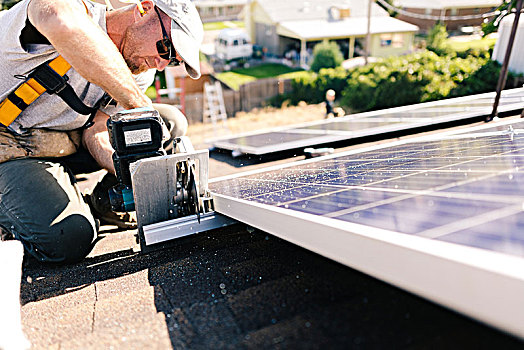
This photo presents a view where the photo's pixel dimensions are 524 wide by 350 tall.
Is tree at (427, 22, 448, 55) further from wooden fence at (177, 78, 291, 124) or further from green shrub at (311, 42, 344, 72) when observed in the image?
wooden fence at (177, 78, 291, 124)

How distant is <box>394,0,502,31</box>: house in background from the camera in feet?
105

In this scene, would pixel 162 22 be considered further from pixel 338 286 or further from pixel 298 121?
pixel 298 121

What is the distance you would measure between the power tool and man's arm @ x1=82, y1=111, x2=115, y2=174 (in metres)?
0.98

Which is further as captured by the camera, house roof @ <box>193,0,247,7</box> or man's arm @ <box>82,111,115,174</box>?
house roof @ <box>193,0,247,7</box>

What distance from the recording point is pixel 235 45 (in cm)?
3247

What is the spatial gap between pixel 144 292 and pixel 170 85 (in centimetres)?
2380

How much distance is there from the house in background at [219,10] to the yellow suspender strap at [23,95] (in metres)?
46.6

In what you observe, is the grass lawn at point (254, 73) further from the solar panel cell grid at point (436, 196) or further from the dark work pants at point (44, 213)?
the solar panel cell grid at point (436, 196)

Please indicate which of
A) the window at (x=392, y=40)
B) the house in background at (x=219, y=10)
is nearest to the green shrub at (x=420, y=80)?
the window at (x=392, y=40)

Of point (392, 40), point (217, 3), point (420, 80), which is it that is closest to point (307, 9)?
point (392, 40)

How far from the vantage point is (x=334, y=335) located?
1389 millimetres

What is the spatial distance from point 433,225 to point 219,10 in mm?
52157

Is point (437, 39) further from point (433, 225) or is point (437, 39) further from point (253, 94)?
point (433, 225)

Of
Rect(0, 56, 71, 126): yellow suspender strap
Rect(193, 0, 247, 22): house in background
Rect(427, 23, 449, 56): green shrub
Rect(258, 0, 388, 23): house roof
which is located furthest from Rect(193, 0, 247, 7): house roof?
Rect(0, 56, 71, 126): yellow suspender strap
